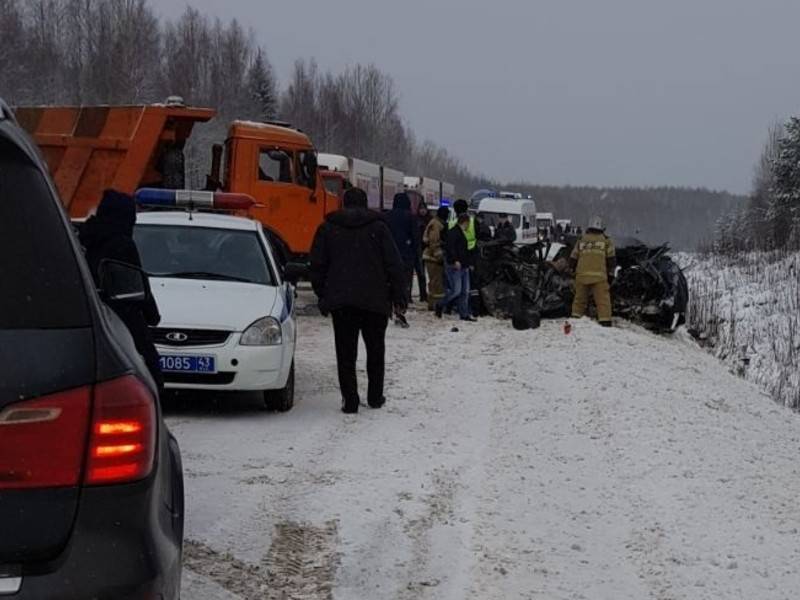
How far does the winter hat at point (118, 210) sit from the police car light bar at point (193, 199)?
5144 millimetres

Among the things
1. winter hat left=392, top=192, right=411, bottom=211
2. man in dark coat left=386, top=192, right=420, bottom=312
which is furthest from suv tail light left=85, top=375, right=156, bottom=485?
winter hat left=392, top=192, right=411, bottom=211

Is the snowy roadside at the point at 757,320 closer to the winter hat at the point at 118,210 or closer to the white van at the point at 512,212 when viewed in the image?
the white van at the point at 512,212

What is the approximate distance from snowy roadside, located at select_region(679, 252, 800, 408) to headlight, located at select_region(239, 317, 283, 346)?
777 cm

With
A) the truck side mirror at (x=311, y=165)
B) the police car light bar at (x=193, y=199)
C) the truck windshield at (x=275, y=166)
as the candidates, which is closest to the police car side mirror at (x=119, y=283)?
the police car light bar at (x=193, y=199)

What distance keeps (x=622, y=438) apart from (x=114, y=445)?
556 cm

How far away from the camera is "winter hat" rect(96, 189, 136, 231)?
620 centimetres

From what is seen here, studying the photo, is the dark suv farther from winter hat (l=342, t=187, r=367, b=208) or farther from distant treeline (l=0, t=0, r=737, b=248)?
distant treeline (l=0, t=0, r=737, b=248)

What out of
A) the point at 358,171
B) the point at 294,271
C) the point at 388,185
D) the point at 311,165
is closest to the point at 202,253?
the point at 294,271

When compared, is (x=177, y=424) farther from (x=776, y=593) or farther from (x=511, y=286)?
(x=511, y=286)

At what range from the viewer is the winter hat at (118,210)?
244 inches

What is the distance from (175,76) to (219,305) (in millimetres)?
57283

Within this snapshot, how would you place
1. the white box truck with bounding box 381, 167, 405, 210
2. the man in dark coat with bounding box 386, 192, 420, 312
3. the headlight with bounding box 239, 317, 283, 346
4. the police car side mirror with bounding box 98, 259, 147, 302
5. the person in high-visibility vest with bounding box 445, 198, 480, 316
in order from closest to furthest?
the police car side mirror with bounding box 98, 259, 147, 302, the headlight with bounding box 239, 317, 283, 346, the person in high-visibility vest with bounding box 445, 198, 480, 316, the man in dark coat with bounding box 386, 192, 420, 312, the white box truck with bounding box 381, 167, 405, 210

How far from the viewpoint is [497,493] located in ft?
19.2

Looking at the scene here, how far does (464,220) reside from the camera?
15266 mm
